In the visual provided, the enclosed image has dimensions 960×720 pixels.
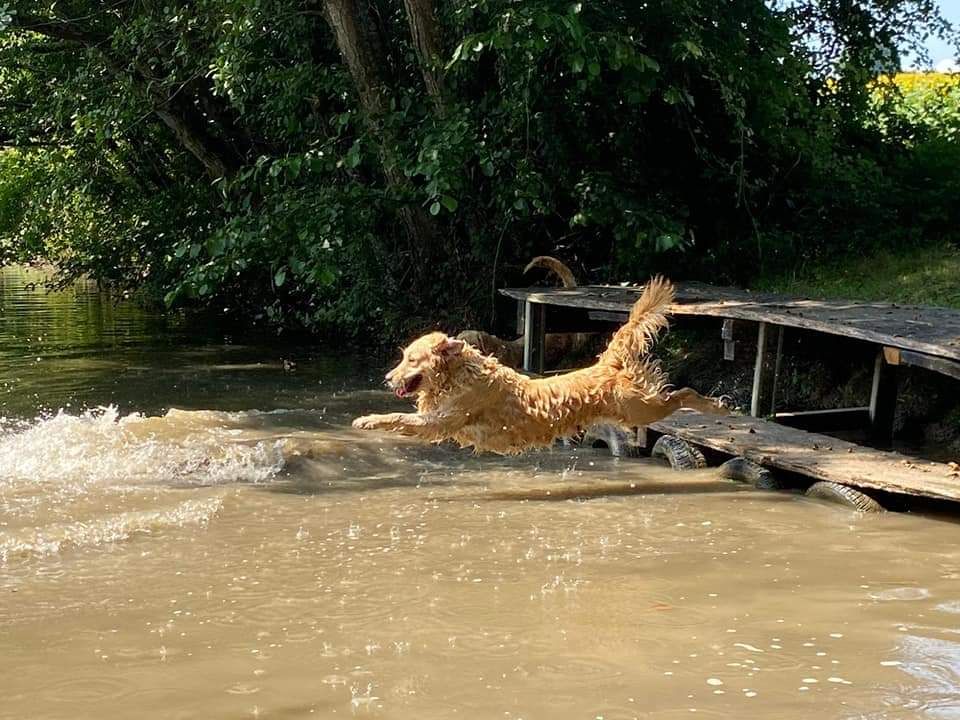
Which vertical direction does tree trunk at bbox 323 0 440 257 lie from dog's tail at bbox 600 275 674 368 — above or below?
above

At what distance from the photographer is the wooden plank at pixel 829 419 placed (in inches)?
423

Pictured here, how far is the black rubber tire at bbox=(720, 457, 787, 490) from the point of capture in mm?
8672

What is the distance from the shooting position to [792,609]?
578 cm

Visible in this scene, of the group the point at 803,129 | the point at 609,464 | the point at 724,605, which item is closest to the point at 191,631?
the point at 724,605

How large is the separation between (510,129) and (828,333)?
5008 mm

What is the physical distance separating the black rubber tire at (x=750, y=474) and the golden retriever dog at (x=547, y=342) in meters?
3.78

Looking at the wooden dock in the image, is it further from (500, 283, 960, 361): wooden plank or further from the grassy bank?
the grassy bank

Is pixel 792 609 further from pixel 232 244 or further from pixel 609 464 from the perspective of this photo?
pixel 232 244

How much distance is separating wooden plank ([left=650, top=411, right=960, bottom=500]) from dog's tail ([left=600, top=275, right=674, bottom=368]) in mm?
1124

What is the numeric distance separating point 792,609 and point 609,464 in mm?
4127

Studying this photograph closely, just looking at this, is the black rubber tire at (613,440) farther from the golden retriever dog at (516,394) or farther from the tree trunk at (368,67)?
the tree trunk at (368,67)

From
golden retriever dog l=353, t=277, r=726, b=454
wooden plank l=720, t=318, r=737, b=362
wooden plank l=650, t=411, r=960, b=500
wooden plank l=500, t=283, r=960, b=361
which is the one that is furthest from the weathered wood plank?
wooden plank l=720, t=318, r=737, b=362

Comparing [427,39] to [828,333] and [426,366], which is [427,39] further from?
[426,366]

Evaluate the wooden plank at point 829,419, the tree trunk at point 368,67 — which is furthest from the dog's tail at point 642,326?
the tree trunk at point 368,67
